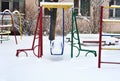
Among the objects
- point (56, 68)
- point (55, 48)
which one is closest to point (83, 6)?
point (55, 48)

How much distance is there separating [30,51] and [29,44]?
1.47 meters

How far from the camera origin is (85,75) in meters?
6.86

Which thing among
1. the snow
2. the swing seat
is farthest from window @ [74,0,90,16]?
the swing seat

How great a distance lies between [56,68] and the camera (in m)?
7.38

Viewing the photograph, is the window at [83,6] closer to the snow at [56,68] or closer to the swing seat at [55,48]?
the snow at [56,68]

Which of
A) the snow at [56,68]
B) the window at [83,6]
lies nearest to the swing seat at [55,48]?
the snow at [56,68]

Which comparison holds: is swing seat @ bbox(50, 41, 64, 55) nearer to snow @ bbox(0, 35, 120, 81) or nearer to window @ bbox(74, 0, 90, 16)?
snow @ bbox(0, 35, 120, 81)

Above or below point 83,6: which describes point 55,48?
Result: below

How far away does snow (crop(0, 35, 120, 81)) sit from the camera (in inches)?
262

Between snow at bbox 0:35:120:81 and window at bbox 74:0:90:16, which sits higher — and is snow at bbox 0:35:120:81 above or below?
below

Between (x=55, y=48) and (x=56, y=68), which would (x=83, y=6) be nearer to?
(x=55, y=48)

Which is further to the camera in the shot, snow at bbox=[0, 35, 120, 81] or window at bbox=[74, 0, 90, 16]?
window at bbox=[74, 0, 90, 16]

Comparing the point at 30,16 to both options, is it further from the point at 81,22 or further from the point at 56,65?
the point at 56,65

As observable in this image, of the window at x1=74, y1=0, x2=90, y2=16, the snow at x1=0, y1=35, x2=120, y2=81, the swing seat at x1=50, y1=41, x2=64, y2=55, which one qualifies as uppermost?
the window at x1=74, y1=0, x2=90, y2=16
